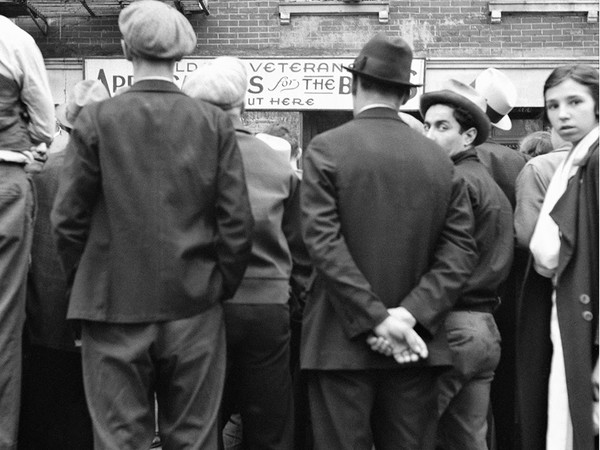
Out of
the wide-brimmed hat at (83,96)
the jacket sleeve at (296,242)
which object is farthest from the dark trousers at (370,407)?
the wide-brimmed hat at (83,96)

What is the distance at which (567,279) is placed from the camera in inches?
151

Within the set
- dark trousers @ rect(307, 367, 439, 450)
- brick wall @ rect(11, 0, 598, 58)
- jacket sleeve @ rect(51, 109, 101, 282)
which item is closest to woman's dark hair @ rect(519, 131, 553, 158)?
dark trousers @ rect(307, 367, 439, 450)

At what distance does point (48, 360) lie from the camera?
14.6 feet

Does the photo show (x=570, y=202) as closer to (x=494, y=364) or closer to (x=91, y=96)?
(x=494, y=364)

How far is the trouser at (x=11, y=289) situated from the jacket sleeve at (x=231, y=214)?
101 cm

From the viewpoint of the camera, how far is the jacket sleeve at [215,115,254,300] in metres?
3.55

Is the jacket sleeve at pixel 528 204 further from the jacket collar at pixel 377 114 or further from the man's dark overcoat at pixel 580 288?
the jacket collar at pixel 377 114

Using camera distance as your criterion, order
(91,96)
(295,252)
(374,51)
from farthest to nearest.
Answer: (295,252) → (91,96) → (374,51)

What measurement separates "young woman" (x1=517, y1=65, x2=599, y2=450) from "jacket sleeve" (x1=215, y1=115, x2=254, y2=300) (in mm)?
1330

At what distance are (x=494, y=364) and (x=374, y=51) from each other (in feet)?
5.16

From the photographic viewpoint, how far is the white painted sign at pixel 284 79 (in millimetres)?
11938

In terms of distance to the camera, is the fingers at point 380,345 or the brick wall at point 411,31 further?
the brick wall at point 411,31

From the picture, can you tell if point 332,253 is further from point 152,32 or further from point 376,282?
point 152,32

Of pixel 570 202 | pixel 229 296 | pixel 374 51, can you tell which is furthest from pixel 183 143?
pixel 570 202
